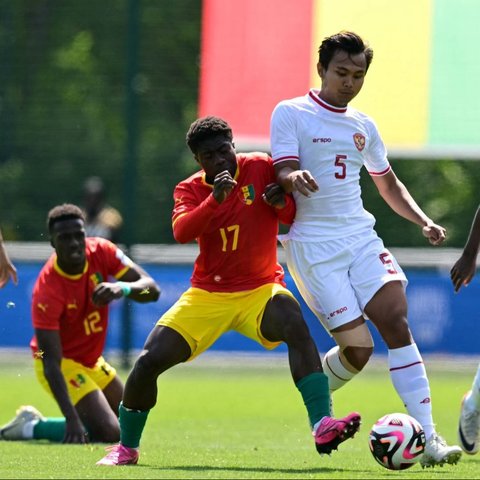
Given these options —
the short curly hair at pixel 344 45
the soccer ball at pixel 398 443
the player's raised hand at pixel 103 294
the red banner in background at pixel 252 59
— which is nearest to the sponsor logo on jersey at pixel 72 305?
the player's raised hand at pixel 103 294

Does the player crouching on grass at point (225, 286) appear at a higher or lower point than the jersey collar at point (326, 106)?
lower

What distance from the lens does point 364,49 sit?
7.79m

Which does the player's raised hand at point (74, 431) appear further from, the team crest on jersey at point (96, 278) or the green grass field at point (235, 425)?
the team crest on jersey at point (96, 278)

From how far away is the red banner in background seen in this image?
14812 millimetres

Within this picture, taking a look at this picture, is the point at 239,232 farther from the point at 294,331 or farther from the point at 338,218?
the point at 294,331

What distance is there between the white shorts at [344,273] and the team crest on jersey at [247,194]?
1.27ft

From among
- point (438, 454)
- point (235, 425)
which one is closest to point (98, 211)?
point (235, 425)

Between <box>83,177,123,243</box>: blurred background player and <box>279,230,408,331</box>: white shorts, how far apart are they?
905cm

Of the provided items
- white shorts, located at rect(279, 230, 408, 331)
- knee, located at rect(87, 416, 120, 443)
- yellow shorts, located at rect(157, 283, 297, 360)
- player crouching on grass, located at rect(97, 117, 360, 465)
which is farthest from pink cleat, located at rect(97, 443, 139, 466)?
knee, located at rect(87, 416, 120, 443)

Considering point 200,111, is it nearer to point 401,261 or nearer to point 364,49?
point 401,261

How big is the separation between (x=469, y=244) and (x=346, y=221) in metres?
0.72

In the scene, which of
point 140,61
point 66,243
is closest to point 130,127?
point 140,61

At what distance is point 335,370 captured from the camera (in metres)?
8.17

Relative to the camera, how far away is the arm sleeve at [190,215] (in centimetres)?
729
